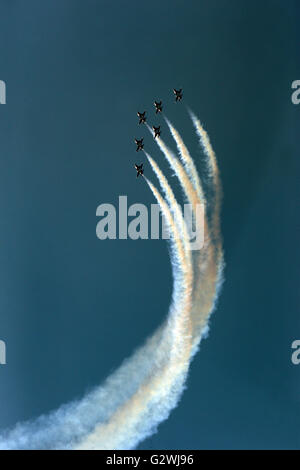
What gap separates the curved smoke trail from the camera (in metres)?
21.5

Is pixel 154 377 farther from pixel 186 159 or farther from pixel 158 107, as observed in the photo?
pixel 158 107

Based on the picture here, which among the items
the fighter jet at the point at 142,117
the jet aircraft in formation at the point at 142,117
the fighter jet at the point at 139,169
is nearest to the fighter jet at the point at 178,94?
the jet aircraft in formation at the point at 142,117

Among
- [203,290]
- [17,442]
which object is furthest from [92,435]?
[203,290]

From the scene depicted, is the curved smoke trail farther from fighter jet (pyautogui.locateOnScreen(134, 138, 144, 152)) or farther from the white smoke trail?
fighter jet (pyautogui.locateOnScreen(134, 138, 144, 152))

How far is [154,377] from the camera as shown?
859 inches

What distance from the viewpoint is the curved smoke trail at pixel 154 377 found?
70.6 ft

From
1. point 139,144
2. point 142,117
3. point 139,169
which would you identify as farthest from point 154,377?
point 142,117

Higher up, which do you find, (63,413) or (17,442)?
(63,413)

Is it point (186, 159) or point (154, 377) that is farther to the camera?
point (186, 159)

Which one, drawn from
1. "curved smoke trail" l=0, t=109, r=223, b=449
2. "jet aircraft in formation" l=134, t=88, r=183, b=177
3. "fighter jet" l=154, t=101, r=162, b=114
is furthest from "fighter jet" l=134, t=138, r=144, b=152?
"curved smoke trail" l=0, t=109, r=223, b=449

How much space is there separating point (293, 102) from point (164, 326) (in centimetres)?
1310
